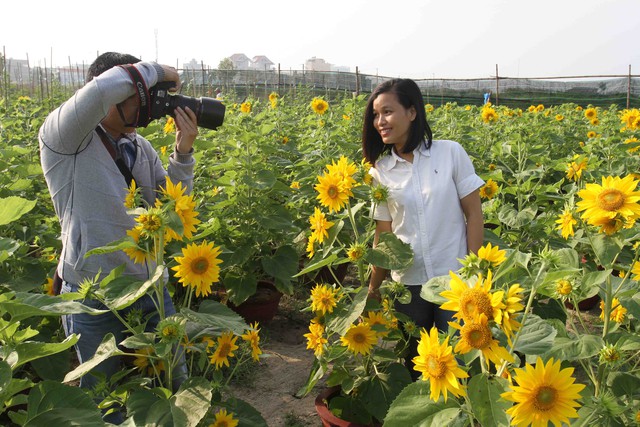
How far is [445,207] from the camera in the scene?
2.52 metres

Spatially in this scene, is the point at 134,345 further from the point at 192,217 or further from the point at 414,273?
the point at 414,273

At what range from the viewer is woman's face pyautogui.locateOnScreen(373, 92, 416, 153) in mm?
2564

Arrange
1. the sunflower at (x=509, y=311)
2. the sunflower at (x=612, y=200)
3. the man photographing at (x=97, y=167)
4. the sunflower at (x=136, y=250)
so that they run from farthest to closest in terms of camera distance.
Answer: the man photographing at (x=97, y=167) < the sunflower at (x=136, y=250) < the sunflower at (x=612, y=200) < the sunflower at (x=509, y=311)

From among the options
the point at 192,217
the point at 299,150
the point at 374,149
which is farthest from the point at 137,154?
the point at 299,150

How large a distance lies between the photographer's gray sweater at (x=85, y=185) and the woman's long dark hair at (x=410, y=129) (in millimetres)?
994

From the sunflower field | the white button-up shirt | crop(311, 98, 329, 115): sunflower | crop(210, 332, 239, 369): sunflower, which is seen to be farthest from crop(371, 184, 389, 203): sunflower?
crop(311, 98, 329, 115): sunflower

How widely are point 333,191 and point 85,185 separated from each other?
0.85 meters

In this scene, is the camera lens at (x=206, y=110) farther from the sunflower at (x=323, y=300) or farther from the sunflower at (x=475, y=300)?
the sunflower at (x=475, y=300)

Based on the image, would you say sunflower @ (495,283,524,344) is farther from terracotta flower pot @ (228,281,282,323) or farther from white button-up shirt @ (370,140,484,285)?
terracotta flower pot @ (228,281,282,323)

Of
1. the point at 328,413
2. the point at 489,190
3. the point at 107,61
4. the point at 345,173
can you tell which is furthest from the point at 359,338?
the point at 489,190

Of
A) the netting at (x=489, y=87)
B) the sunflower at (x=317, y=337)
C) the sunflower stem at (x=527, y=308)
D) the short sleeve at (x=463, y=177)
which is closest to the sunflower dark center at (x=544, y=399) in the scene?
the sunflower stem at (x=527, y=308)

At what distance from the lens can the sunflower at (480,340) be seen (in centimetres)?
121

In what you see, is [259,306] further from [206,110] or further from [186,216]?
[186,216]

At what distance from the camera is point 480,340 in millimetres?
1223
